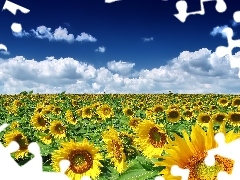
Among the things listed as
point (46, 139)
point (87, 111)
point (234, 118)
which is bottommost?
point (46, 139)

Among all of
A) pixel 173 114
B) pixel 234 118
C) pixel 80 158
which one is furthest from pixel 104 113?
pixel 80 158

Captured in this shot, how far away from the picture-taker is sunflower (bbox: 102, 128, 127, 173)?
3.15 m

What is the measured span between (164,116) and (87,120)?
219 centimetres

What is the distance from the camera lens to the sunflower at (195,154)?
7.17 ft

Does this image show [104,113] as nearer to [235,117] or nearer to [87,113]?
[87,113]

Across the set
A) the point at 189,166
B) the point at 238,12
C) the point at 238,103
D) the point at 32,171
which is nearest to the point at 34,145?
the point at 32,171

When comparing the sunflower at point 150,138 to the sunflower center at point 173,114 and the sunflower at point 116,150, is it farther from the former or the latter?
the sunflower center at point 173,114

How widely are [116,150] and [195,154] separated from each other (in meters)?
1.05

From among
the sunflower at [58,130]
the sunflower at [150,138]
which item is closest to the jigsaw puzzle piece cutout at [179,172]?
the sunflower at [150,138]

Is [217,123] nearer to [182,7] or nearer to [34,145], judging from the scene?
[182,7]

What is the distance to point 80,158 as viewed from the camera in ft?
11.6

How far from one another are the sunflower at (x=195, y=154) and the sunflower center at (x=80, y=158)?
1300mm

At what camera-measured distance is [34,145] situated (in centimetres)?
237

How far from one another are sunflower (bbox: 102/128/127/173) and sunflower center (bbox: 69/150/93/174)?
167mm
